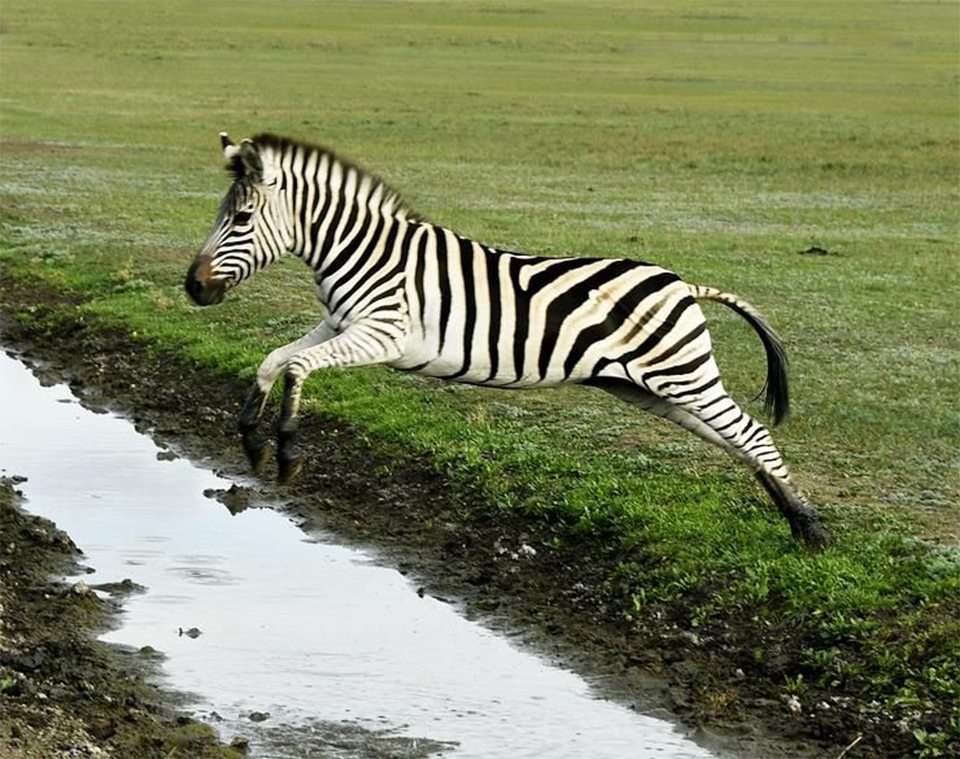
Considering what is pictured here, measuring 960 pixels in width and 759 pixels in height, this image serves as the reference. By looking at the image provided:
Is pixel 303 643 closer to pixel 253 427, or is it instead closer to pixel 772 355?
pixel 253 427

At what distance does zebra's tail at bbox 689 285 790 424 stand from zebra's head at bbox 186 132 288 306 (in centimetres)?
287

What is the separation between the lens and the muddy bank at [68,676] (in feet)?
29.5

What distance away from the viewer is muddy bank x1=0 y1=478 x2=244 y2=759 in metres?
8.99

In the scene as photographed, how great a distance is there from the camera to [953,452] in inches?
564

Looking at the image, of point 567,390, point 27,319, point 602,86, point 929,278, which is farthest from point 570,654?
point 602,86

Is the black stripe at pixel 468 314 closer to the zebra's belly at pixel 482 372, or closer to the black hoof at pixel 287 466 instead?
the zebra's belly at pixel 482 372

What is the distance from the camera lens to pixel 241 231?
35.4 feet

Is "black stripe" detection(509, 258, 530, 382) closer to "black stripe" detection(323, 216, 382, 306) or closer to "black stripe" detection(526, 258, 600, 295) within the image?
"black stripe" detection(526, 258, 600, 295)

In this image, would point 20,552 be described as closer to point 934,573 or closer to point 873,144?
point 934,573

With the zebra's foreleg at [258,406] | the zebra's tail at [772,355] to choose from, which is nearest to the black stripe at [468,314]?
the zebra's foreleg at [258,406]

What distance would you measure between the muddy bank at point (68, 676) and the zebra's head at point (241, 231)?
215 centimetres

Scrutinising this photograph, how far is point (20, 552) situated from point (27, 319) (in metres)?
9.35

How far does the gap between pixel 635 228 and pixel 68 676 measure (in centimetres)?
2040

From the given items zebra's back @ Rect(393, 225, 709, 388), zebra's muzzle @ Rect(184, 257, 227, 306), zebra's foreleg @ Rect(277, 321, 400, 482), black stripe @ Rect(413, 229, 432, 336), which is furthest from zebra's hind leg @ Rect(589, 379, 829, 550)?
zebra's muzzle @ Rect(184, 257, 227, 306)
